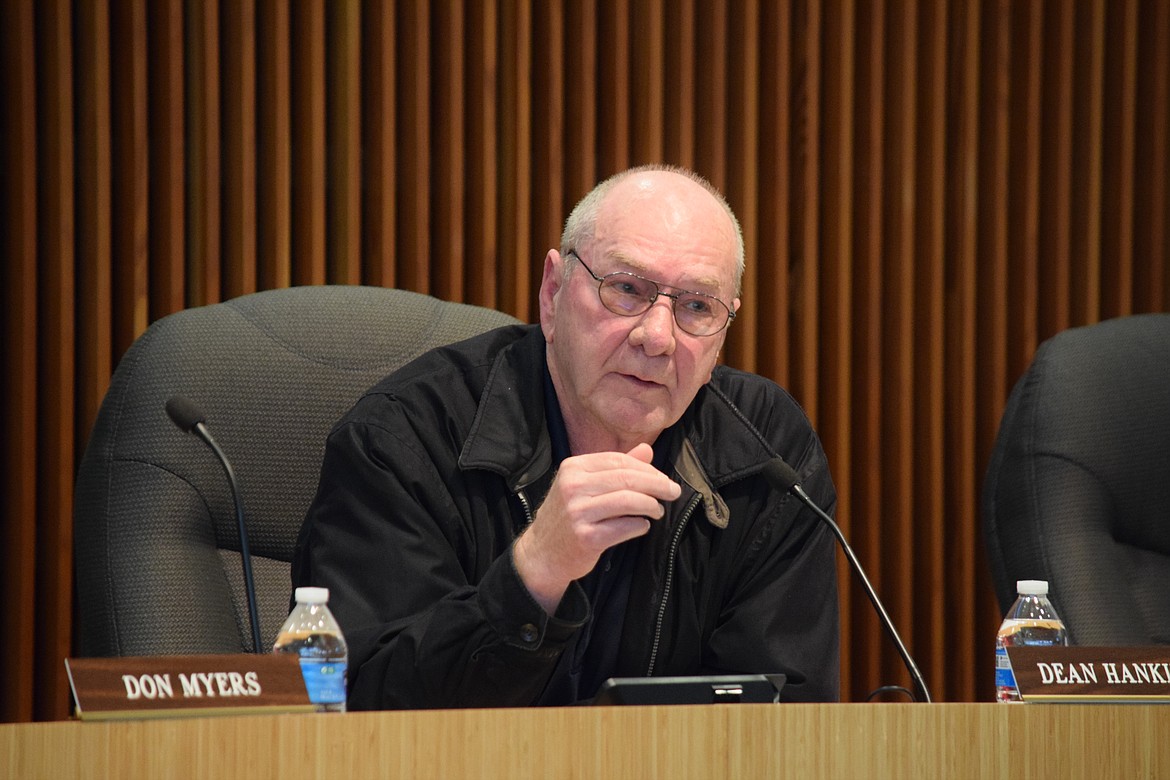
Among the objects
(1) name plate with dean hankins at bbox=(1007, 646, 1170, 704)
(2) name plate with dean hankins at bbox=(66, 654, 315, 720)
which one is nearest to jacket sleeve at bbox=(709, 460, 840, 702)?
(1) name plate with dean hankins at bbox=(1007, 646, 1170, 704)

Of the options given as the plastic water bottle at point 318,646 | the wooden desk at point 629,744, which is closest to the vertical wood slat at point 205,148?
the plastic water bottle at point 318,646

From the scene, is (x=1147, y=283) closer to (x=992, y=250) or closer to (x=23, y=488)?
(x=992, y=250)

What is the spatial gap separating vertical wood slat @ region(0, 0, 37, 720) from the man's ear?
3.91 ft

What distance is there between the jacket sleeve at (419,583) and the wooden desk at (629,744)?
0.45 m

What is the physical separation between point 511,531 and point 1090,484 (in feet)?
3.59

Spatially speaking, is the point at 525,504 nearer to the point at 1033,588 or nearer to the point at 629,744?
→ the point at 1033,588

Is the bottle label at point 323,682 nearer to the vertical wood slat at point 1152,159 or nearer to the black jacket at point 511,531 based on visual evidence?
the black jacket at point 511,531

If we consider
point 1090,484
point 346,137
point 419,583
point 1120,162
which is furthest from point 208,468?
point 1120,162

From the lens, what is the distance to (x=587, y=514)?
4.88ft

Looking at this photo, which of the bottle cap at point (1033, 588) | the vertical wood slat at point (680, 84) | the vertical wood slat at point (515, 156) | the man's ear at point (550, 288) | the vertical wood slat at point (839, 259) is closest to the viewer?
the bottle cap at point (1033, 588)

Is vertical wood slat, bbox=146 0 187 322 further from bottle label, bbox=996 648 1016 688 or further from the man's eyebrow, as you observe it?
bottle label, bbox=996 648 1016 688

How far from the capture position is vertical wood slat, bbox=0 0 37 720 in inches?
107

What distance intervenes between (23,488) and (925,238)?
7.00ft

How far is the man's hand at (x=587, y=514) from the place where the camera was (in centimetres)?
147
